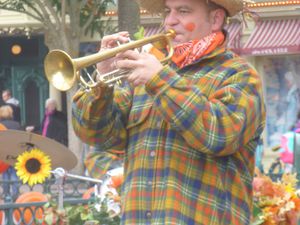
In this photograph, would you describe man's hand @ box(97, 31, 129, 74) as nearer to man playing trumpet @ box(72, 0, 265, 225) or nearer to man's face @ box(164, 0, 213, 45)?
man playing trumpet @ box(72, 0, 265, 225)

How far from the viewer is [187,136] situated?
3.12 metres

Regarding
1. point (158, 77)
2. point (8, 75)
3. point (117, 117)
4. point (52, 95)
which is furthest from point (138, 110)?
point (8, 75)

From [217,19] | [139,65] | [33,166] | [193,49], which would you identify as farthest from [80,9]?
[139,65]

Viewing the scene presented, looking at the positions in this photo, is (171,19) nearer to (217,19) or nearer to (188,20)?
(188,20)

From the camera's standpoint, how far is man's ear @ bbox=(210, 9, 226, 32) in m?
3.45

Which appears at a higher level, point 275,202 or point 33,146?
point 275,202

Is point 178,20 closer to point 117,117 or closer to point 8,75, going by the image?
point 117,117

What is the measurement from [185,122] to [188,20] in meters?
0.46

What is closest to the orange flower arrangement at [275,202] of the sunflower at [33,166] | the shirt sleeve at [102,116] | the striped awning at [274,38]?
the shirt sleeve at [102,116]

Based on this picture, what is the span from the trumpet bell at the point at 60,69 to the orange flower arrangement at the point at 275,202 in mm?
1726

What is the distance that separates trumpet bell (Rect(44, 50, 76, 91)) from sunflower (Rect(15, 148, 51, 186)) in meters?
3.15

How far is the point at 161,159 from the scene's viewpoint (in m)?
Result: 3.30

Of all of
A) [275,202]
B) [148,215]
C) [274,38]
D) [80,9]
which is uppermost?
[148,215]

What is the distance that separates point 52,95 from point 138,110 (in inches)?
690
